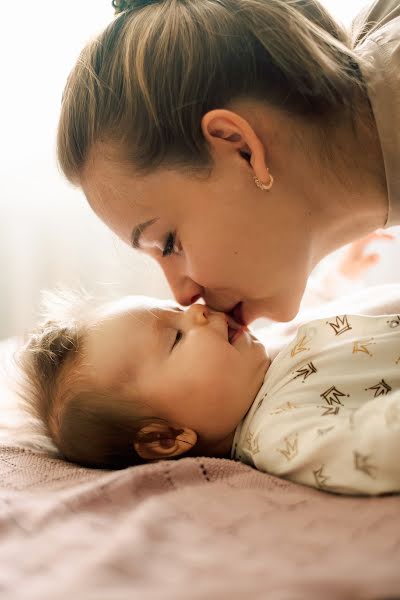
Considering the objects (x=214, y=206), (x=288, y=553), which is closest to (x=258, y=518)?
(x=288, y=553)

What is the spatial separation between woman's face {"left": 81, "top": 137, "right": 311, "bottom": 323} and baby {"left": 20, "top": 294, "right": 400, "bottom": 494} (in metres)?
0.09

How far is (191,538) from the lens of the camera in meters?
0.76

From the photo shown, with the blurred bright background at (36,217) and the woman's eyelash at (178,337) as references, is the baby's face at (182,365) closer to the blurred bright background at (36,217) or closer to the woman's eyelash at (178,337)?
the woman's eyelash at (178,337)

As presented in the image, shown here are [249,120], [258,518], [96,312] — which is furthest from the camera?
[96,312]

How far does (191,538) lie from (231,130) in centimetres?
62

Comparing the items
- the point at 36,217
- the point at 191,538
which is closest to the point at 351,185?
the point at 191,538

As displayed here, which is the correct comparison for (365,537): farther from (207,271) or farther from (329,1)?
(329,1)

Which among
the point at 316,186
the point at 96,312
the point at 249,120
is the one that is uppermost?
the point at 249,120

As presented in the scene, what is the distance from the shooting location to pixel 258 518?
0.80m

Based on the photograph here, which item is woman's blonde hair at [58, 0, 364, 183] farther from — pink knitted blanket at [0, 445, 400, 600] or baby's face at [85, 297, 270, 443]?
pink knitted blanket at [0, 445, 400, 600]

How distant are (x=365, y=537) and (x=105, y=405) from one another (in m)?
0.53

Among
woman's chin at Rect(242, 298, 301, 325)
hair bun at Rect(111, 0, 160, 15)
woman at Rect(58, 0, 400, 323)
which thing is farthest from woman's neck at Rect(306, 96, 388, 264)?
hair bun at Rect(111, 0, 160, 15)

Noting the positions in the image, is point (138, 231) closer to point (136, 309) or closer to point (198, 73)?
point (136, 309)

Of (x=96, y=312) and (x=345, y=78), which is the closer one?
(x=345, y=78)
